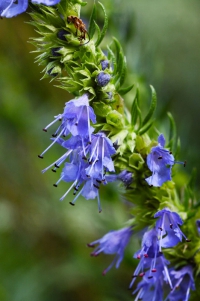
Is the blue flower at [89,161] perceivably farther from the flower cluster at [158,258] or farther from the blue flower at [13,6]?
the blue flower at [13,6]

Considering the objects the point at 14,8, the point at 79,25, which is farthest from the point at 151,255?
the point at 14,8

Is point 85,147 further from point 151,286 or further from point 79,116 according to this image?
point 151,286

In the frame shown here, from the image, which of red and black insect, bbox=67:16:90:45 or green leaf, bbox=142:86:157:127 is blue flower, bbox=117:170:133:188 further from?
red and black insect, bbox=67:16:90:45

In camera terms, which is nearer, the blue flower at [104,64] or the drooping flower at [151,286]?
the blue flower at [104,64]

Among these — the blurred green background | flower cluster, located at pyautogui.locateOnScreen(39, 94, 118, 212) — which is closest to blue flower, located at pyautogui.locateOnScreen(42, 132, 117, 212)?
flower cluster, located at pyautogui.locateOnScreen(39, 94, 118, 212)

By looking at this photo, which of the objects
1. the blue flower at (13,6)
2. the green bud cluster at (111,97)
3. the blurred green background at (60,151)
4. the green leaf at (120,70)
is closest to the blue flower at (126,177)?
the green bud cluster at (111,97)

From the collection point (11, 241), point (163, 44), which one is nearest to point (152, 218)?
point (11, 241)

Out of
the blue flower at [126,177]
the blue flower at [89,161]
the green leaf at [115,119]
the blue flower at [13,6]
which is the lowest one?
the blue flower at [126,177]
